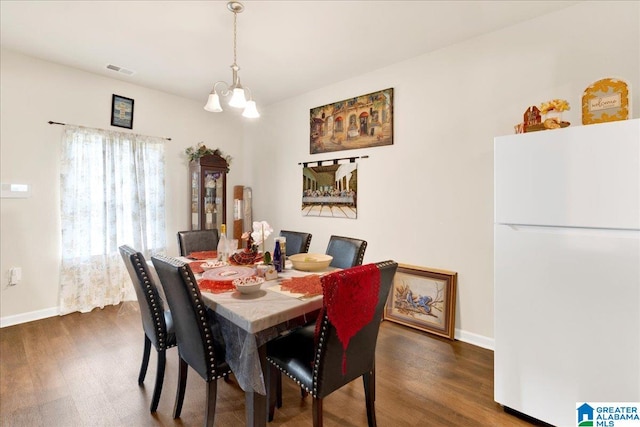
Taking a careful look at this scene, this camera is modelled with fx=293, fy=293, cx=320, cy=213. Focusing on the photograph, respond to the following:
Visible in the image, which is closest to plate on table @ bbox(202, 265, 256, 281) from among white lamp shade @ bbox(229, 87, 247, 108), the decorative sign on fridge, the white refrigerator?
white lamp shade @ bbox(229, 87, 247, 108)

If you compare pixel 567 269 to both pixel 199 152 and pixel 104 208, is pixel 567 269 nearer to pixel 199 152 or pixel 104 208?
pixel 199 152

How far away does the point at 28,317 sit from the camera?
301 centimetres

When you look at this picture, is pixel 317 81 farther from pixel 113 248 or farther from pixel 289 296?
pixel 113 248

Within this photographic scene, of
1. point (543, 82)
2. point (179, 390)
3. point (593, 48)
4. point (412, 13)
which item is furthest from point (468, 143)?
point (179, 390)

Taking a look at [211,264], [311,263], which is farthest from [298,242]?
[211,264]

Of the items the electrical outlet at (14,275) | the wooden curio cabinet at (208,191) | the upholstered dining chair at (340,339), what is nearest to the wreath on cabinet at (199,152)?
the wooden curio cabinet at (208,191)

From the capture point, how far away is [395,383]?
6.68ft

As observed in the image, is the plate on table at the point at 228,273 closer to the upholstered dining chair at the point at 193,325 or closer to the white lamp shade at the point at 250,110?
the upholstered dining chair at the point at 193,325

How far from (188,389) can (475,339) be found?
7.70 feet

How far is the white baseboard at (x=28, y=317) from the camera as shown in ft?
9.50

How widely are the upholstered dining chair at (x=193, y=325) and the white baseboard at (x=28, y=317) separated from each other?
2662mm

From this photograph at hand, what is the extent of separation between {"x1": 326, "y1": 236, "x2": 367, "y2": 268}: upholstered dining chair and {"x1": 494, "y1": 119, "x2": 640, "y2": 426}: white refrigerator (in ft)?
3.02

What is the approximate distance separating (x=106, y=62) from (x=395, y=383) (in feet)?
13.2

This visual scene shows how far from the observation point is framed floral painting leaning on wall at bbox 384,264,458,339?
106 inches
